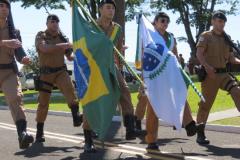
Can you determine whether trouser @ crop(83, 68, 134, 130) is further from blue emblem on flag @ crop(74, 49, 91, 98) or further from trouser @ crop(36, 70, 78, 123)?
trouser @ crop(36, 70, 78, 123)

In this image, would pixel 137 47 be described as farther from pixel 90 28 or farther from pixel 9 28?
pixel 9 28

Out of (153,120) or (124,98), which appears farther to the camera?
(124,98)

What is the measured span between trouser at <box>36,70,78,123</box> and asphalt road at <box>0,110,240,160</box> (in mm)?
565

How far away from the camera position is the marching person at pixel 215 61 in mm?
8523

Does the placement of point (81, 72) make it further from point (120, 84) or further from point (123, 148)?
point (123, 148)

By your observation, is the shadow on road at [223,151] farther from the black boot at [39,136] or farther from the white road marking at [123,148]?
the black boot at [39,136]

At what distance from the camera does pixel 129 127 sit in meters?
7.61

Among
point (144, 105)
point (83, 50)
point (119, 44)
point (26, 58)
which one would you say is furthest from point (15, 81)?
point (144, 105)

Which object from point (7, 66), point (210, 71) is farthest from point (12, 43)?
point (210, 71)

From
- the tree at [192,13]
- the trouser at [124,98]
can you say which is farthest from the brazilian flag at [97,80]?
the tree at [192,13]

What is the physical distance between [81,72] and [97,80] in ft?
0.86

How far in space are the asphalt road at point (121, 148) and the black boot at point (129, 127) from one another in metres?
0.24

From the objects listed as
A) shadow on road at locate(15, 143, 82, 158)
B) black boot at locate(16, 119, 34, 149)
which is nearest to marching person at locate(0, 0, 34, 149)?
black boot at locate(16, 119, 34, 149)

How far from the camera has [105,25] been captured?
308 inches
